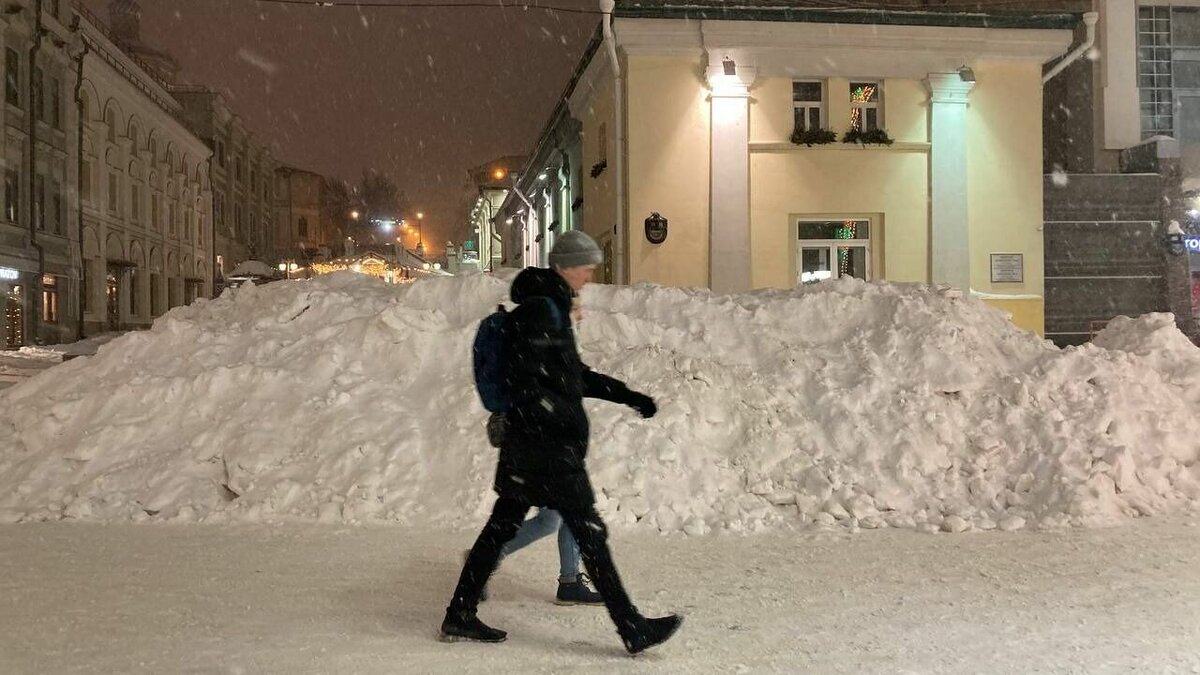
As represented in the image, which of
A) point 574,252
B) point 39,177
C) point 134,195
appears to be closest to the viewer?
point 574,252

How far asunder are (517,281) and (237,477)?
14.0ft

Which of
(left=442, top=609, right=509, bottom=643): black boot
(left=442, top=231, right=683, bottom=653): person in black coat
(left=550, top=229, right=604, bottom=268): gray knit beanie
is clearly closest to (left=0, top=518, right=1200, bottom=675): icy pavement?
(left=442, top=609, right=509, bottom=643): black boot

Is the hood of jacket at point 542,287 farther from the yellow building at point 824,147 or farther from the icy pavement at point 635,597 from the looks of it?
the yellow building at point 824,147

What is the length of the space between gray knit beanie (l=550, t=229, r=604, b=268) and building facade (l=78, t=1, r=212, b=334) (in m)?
35.5

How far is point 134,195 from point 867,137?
34.4 m

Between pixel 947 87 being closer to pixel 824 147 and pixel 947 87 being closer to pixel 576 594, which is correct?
pixel 824 147

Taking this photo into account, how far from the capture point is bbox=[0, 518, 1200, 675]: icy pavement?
13.1 ft

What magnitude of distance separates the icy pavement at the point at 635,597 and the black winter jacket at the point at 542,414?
733 mm

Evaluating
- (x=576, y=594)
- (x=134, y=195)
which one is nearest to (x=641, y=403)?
(x=576, y=594)

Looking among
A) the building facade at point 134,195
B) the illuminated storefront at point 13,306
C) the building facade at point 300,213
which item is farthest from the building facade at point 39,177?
the building facade at point 300,213

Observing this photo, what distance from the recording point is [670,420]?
303 inches

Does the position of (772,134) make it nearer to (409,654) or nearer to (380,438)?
(380,438)

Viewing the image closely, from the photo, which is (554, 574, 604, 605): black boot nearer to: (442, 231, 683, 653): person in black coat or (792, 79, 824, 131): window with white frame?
(442, 231, 683, 653): person in black coat

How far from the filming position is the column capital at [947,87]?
1830cm
